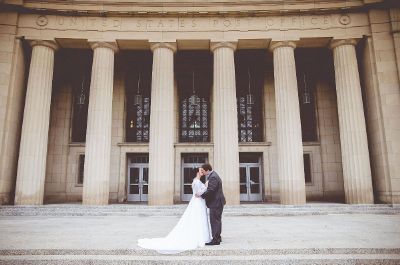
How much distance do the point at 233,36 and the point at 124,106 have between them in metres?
9.61

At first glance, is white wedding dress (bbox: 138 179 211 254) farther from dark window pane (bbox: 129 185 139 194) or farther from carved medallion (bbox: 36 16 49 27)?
carved medallion (bbox: 36 16 49 27)

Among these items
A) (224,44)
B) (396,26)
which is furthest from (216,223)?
(396,26)

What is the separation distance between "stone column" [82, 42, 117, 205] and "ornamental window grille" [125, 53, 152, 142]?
4.15 m

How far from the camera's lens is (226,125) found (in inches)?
699

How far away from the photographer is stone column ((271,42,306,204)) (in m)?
17.1

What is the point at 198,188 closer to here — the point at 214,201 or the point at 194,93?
the point at 214,201

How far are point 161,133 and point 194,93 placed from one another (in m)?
6.01

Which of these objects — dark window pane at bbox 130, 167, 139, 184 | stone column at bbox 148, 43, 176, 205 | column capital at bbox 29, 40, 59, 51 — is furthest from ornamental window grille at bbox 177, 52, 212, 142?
column capital at bbox 29, 40, 59, 51

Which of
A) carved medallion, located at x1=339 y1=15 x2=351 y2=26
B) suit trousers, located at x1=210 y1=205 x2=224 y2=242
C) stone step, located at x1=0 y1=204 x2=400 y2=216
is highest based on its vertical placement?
carved medallion, located at x1=339 y1=15 x2=351 y2=26

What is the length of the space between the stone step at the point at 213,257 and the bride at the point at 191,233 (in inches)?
13.4

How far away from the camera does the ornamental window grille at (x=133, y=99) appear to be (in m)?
22.8

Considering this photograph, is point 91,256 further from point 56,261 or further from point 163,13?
point 163,13

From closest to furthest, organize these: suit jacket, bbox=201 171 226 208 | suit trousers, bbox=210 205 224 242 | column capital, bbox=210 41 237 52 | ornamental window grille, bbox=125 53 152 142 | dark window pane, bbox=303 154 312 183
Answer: suit trousers, bbox=210 205 224 242 < suit jacket, bbox=201 171 226 208 < column capital, bbox=210 41 237 52 < dark window pane, bbox=303 154 312 183 < ornamental window grille, bbox=125 53 152 142

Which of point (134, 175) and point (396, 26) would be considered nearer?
point (396, 26)
